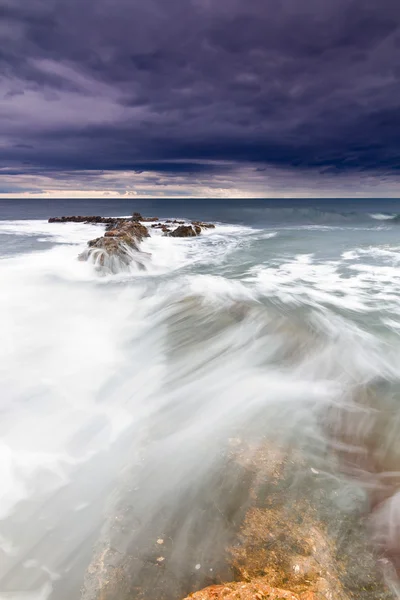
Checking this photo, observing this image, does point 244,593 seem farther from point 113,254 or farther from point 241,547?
point 113,254

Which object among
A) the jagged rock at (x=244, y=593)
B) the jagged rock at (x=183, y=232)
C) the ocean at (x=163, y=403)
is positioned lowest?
the jagged rock at (x=183, y=232)

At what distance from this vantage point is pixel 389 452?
482 cm

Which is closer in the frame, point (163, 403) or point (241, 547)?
point (241, 547)

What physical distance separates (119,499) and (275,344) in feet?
17.4

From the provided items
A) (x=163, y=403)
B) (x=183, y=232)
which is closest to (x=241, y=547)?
(x=163, y=403)

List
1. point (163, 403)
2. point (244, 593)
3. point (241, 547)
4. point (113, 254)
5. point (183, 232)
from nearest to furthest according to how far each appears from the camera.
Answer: point (244, 593) → point (241, 547) → point (163, 403) → point (113, 254) → point (183, 232)

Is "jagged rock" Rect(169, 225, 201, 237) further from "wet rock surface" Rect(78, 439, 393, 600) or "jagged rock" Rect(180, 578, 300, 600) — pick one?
"jagged rock" Rect(180, 578, 300, 600)

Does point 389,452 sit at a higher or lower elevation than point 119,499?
higher

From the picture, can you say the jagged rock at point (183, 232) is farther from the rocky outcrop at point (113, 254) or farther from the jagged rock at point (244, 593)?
the jagged rock at point (244, 593)

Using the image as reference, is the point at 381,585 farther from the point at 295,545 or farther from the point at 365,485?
the point at 365,485

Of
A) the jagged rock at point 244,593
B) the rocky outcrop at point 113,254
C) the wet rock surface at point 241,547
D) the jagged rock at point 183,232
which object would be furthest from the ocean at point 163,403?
the jagged rock at point 183,232

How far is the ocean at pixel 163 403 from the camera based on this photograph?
12.1 feet

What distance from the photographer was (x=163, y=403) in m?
6.25

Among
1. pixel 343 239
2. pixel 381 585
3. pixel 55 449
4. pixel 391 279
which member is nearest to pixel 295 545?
pixel 381 585
